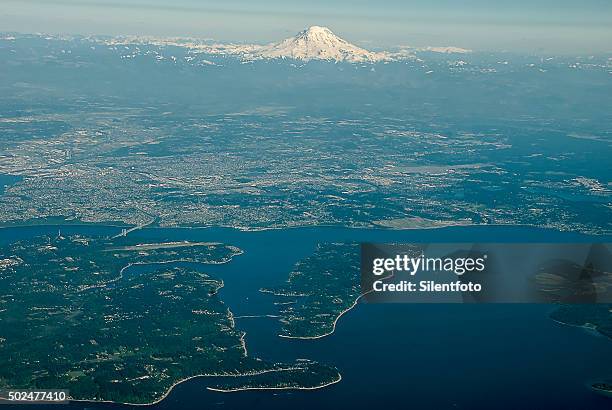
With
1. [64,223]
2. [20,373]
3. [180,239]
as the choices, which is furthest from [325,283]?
[64,223]

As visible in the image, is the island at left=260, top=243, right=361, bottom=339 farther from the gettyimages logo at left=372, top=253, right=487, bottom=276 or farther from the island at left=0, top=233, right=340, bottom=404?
the gettyimages logo at left=372, top=253, right=487, bottom=276

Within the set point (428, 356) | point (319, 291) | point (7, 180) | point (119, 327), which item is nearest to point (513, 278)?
point (428, 356)

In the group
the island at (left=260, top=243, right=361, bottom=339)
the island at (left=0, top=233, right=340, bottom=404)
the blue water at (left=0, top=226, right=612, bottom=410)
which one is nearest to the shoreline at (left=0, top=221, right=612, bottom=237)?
the island at (left=0, top=233, right=340, bottom=404)

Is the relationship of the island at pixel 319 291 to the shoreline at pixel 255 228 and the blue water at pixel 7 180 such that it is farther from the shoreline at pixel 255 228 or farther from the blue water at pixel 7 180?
Answer: the blue water at pixel 7 180

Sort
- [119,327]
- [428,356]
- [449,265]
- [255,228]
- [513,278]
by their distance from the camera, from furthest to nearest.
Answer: [255,228], [513,278], [119,327], [428,356], [449,265]

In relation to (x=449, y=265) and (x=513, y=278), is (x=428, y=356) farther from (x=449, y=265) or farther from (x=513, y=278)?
(x=449, y=265)

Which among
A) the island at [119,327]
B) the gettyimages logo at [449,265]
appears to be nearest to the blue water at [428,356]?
the island at [119,327]

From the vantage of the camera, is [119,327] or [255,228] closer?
[119,327]
